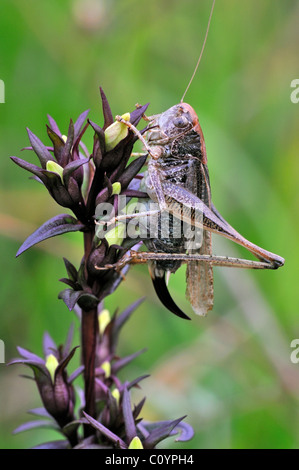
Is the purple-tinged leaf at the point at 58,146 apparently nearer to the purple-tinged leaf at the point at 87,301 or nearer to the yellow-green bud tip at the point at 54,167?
the yellow-green bud tip at the point at 54,167

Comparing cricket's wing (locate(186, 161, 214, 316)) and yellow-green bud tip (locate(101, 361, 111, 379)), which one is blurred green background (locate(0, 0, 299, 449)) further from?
yellow-green bud tip (locate(101, 361, 111, 379))

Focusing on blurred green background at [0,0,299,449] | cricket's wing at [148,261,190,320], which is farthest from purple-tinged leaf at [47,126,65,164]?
blurred green background at [0,0,299,449]

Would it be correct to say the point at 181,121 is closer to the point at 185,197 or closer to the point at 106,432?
the point at 185,197

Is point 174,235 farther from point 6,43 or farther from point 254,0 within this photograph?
point 254,0

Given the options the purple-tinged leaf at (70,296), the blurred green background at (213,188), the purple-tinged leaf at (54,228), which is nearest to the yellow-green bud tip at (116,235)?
the purple-tinged leaf at (54,228)

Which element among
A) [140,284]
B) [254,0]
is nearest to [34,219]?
[140,284]

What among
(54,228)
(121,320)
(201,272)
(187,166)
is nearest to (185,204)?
(187,166)
